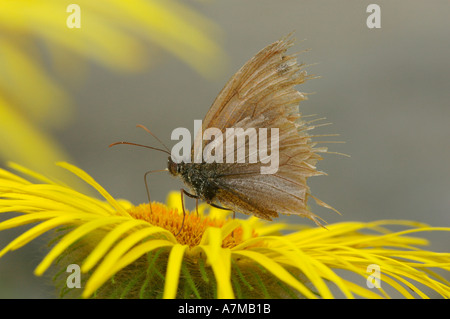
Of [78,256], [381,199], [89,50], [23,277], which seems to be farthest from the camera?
[381,199]

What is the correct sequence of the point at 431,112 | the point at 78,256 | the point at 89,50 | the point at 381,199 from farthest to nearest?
the point at 431,112 → the point at 381,199 → the point at 89,50 → the point at 78,256

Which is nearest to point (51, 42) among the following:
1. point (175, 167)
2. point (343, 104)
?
point (175, 167)

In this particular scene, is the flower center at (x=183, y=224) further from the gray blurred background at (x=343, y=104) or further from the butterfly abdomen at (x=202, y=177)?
the gray blurred background at (x=343, y=104)

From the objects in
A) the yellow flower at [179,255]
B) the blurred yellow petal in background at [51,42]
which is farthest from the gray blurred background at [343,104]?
the yellow flower at [179,255]

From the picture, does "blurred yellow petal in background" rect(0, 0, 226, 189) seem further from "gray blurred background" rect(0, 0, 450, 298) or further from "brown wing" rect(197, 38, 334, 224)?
"gray blurred background" rect(0, 0, 450, 298)

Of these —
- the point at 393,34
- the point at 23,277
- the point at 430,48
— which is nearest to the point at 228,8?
the point at 393,34
